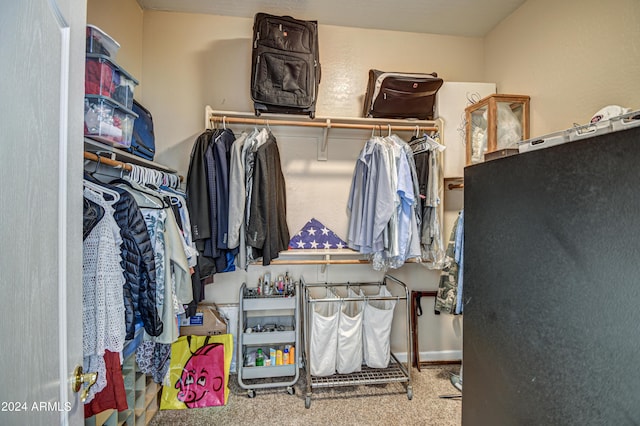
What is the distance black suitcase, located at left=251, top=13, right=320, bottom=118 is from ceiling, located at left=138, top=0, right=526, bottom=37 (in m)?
0.36

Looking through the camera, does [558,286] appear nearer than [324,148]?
Yes

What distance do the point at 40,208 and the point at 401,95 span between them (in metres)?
2.22

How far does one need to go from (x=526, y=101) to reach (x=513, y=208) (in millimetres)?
1892

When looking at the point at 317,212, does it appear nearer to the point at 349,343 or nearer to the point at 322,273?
the point at 322,273

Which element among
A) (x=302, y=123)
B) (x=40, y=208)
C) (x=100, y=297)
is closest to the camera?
(x=40, y=208)

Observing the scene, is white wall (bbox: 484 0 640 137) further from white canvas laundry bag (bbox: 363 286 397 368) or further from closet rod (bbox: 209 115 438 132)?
white canvas laundry bag (bbox: 363 286 397 368)

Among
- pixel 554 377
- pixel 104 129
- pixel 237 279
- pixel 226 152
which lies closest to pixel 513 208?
pixel 554 377

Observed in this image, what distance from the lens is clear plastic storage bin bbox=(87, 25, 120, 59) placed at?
122 cm

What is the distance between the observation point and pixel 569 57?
185cm

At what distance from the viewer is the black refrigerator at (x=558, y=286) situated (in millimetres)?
488

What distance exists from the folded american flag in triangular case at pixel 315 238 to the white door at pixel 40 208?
1.77 metres

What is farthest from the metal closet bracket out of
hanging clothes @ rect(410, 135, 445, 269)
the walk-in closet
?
hanging clothes @ rect(410, 135, 445, 269)

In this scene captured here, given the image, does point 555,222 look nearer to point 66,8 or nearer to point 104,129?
point 66,8

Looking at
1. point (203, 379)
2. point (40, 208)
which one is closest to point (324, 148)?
point (203, 379)
